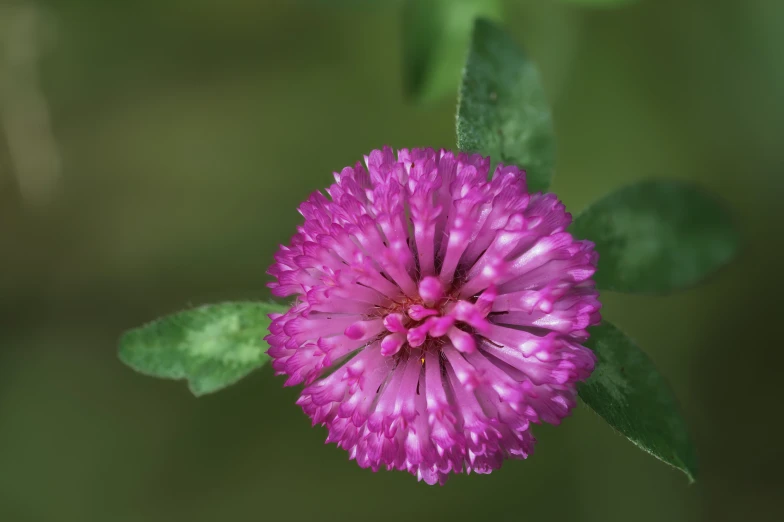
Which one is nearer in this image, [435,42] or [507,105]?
[507,105]

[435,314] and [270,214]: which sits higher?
[435,314]

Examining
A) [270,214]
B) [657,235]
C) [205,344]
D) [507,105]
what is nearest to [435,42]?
[507,105]

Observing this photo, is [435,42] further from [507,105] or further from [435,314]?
[435,314]

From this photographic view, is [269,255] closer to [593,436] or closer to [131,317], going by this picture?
[131,317]

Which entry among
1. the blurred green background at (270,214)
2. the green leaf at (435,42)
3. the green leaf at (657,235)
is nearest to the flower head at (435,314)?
the green leaf at (657,235)

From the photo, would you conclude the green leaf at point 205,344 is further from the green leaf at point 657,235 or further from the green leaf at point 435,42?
the green leaf at point 435,42

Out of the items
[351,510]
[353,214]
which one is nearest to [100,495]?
[351,510]
